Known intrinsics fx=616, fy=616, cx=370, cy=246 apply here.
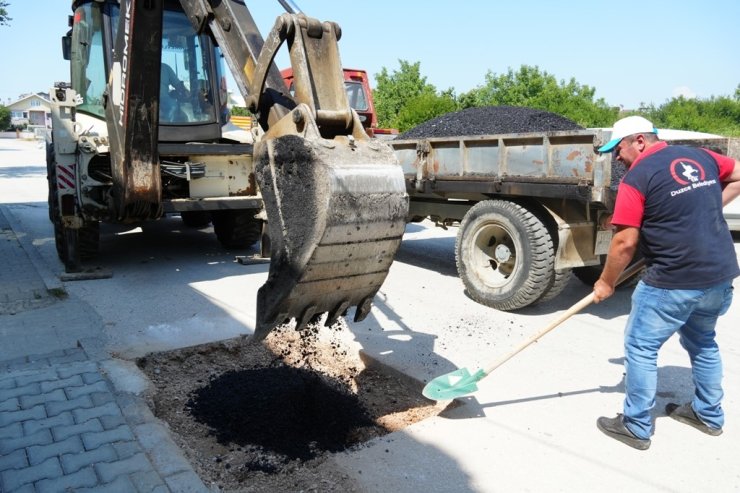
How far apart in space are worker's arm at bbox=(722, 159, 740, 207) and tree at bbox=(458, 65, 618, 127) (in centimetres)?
2337

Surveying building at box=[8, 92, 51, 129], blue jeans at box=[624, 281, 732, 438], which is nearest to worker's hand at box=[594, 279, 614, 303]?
blue jeans at box=[624, 281, 732, 438]

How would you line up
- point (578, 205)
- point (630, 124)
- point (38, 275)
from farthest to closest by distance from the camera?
point (38, 275)
point (578, 205)
point (630, 124)

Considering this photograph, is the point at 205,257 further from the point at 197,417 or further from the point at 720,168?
the point at 720,168

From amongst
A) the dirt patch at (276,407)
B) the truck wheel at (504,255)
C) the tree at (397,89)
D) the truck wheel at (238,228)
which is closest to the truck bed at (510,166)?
the truck wheel at (504,255)

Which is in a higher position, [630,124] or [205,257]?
[630,124]

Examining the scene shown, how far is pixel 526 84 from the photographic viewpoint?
29.3 metres

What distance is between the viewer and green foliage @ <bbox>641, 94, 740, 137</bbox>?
3008 centimetres

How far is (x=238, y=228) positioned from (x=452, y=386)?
5.87 metres

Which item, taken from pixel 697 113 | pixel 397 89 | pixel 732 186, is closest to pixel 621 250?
pixel 732 186

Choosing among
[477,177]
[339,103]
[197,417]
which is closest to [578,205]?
[477,177]

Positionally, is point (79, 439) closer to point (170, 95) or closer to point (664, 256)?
point (664, 256)

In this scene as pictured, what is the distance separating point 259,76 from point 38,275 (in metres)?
5.46

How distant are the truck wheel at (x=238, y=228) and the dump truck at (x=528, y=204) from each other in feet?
10.4

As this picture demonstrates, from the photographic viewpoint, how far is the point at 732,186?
3.87 metres
